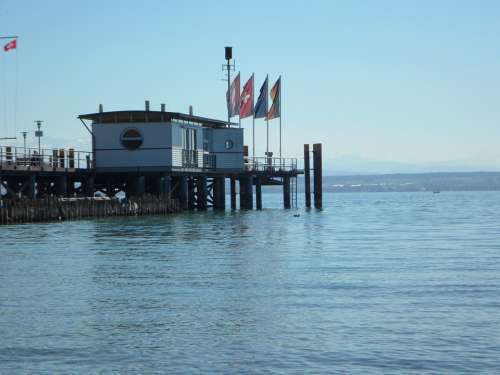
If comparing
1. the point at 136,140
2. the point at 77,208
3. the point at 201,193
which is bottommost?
the point at 77,208

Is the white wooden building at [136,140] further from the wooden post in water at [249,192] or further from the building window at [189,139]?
the wooden post in water at [249,192]

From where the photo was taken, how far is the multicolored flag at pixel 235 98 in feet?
250

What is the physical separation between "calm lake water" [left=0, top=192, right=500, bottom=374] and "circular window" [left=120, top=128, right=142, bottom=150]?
84.2 ft

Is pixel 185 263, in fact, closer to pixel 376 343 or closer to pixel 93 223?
pixel 376 343

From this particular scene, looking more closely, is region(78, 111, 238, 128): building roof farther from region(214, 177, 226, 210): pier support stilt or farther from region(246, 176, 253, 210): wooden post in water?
region(246, 176, 253, 210): wooden post in water

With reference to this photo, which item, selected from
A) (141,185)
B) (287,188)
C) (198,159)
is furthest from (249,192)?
(141,185)

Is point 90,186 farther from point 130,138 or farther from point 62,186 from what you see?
point 130,138

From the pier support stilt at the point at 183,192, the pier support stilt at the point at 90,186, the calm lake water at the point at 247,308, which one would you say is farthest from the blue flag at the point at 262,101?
the calm lake water at the point at 247,308

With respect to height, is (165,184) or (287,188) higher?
(165,184)

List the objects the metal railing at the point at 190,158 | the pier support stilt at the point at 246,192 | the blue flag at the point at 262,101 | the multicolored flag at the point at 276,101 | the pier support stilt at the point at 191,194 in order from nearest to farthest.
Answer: the metal railing at the point at 190,158 → the pier support stilt at the point at 191,194 → the blue flag at the point at 262,101 → the multicolored flag at the point at 276,101 → the pier support stilt at the point at 246,192

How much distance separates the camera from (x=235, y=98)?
76.9m

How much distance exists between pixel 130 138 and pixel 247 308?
4515 cm

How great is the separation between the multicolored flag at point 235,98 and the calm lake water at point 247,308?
3698 centimetres

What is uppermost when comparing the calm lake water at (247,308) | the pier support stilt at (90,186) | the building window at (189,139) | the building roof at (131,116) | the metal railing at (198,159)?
the building roof at (131,116)
